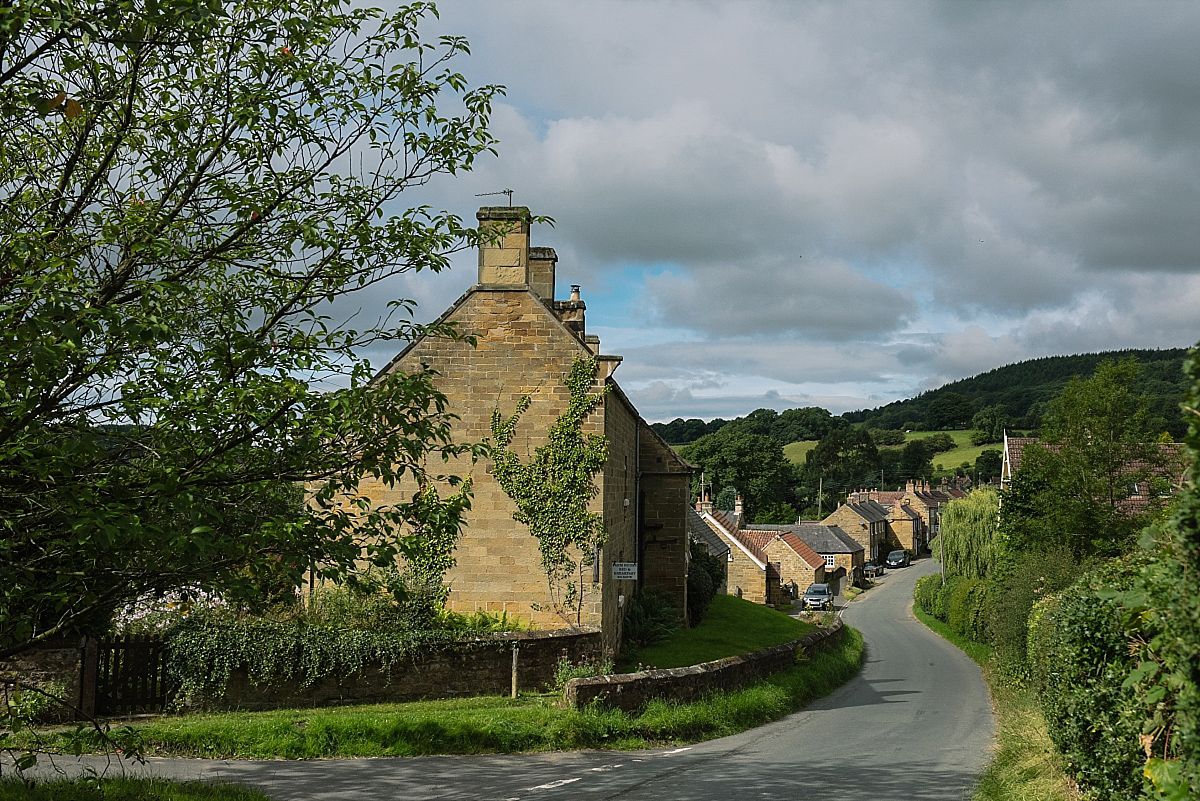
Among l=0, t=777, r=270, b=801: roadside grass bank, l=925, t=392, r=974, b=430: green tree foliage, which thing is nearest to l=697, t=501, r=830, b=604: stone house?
l=0, t=777, r=270, b=801: roadside grass bank

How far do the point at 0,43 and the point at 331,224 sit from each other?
260 centimetres

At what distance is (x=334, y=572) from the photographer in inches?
282

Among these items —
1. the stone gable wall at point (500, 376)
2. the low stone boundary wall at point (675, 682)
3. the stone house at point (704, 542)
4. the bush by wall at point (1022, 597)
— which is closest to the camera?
the low stone boundary wall at point (675, 682)

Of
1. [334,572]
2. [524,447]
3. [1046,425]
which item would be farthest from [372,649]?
[1046,425]

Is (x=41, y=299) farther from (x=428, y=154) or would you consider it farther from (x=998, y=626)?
(x=998, y=626)

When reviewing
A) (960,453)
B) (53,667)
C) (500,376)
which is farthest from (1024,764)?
(960,453)

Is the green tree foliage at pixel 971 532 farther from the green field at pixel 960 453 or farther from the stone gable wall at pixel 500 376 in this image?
the green field at pixel 960 453

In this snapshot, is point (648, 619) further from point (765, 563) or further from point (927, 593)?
point (927, 593)

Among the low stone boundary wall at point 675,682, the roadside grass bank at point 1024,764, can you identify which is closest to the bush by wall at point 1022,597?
the roadside grass bank at point 1024,764

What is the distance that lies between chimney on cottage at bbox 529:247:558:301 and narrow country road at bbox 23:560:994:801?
36.8ft

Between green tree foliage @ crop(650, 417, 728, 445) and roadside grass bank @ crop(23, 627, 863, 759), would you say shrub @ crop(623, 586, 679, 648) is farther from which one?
green tree foliage @ crop(650, 417, 728, 445)

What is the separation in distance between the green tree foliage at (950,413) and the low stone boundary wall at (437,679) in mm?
186678

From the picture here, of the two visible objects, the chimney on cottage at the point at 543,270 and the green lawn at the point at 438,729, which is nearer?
the green lawn at the point at 438,729

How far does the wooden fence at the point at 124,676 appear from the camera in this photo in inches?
547
